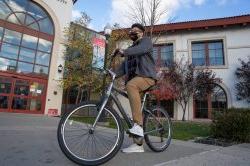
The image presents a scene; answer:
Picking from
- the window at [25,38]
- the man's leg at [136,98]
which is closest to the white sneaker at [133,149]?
the man's leg at [136,98]

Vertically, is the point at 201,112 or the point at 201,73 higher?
the point at 201,73

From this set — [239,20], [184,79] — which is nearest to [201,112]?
[184,79]

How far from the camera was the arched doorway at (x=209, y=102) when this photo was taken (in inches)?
727

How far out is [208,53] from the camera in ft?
65.0

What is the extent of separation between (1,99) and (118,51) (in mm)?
15146

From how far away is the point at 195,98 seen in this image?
18656 mm

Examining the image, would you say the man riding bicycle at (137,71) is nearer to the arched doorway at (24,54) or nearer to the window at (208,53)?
the arched doorway at (24,54)

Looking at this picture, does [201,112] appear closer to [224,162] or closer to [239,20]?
[239,20]

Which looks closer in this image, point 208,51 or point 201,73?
point 201,73

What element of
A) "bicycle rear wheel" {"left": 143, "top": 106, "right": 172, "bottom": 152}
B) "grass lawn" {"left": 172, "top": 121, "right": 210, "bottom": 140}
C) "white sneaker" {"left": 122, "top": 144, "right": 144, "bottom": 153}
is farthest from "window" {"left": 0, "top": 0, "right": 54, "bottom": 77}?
"white sneaker" {"left": 122, "top": 144, "right": 144, "bottom": 153}

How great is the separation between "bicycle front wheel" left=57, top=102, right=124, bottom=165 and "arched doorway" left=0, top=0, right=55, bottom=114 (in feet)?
49.7

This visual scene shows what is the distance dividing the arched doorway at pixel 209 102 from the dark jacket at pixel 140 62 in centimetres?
1539

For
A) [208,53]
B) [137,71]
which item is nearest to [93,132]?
[137,71]

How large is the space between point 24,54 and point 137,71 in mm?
15955
